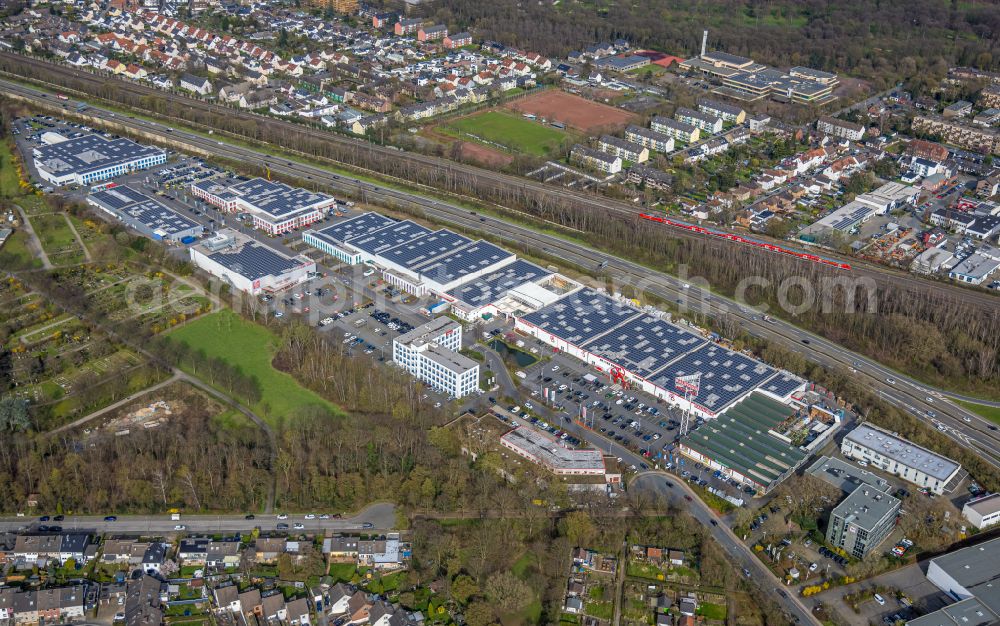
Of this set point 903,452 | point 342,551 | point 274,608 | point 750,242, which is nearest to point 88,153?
point 342,551

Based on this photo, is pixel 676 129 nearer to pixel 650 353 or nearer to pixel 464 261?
pixel 464 261

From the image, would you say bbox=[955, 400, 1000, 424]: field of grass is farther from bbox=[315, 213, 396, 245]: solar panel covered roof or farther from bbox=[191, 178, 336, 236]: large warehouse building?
bbox=[191, 178, 336, 236]: large warehouse building

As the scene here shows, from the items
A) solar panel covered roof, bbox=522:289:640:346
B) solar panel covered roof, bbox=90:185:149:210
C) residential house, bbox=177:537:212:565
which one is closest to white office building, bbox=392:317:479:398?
solar panel covered roof, bbox=522:289:640:346

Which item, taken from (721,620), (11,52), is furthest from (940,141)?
(11,52)

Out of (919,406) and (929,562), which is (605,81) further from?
(929,562)

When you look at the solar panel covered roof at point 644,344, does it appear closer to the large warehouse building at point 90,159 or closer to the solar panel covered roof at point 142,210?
the solar panel covered roof at point 142,210

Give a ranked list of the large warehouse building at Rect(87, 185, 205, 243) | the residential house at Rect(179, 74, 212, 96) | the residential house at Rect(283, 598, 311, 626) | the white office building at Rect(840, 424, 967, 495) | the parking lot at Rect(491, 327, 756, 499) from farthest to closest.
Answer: the residential house at Rect(179, 74, 212, 96), the large warehouse building at Rect(87, 185, 205, 243), the parking lot at Rect(491, 327, 756, 499), the white office building at Rect(840, 424, 967, 495), the residential house at Rect(283, 598, 311, 626)
